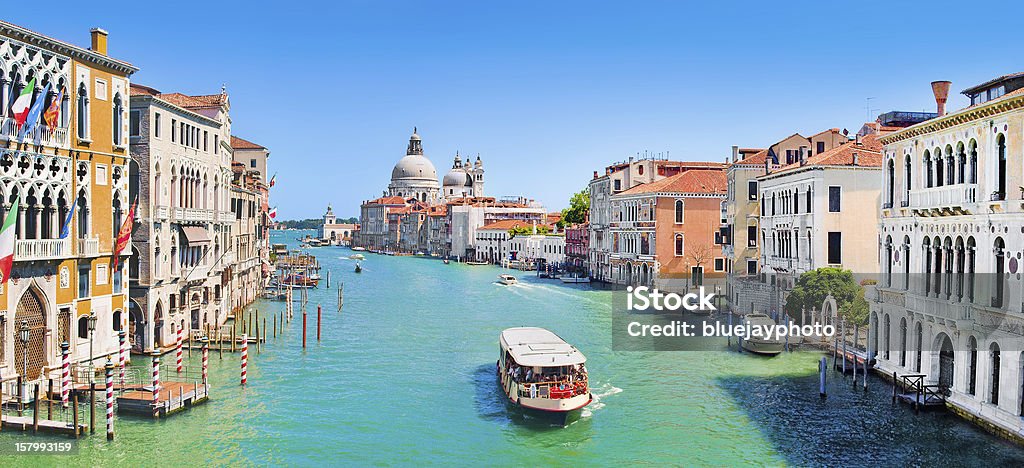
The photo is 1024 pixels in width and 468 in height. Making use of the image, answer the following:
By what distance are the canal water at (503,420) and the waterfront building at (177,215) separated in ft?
5.33

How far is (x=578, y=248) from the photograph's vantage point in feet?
191

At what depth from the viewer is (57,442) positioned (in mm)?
13484

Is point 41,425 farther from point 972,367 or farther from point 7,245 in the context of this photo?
point 972,367

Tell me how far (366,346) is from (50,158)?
35.6 ft

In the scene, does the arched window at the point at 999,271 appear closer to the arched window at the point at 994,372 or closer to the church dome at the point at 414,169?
the arched window at the point at 994,372

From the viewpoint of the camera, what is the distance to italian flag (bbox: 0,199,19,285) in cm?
1372

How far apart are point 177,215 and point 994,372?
18.4m

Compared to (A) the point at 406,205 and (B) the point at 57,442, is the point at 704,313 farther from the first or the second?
(A) the point at 406,205

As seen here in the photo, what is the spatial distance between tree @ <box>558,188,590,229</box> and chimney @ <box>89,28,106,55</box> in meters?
50.8

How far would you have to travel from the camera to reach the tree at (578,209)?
68.2 meters

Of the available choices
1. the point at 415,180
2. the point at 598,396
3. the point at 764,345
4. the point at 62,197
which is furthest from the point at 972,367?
the point at 415,180

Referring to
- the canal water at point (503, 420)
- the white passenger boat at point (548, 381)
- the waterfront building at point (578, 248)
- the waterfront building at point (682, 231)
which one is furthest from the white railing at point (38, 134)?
the waterfront building at point (578, 248)

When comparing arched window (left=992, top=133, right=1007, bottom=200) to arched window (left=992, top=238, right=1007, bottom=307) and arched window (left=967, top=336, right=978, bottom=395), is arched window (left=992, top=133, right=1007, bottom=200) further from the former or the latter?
arched window (left=967, top=336, right=978, bottom=395)

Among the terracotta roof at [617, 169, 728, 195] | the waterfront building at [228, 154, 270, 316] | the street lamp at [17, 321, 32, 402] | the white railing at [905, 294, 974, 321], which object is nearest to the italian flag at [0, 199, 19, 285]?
the street lamp at [17, 321, 32, 402]
